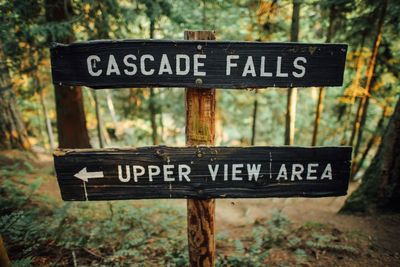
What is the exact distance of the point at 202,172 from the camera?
7.98ft

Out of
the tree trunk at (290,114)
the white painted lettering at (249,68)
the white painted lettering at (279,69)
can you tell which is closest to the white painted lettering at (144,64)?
the white painted lettering at (249,68)

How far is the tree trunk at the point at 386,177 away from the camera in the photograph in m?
4.96

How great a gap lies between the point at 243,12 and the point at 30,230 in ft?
34.4

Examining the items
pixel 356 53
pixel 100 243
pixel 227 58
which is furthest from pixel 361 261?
pixel 356 53

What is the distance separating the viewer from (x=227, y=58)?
7.64 feet

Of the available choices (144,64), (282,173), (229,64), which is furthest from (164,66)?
(282,173)

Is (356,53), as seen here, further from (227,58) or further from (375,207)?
(227,58)

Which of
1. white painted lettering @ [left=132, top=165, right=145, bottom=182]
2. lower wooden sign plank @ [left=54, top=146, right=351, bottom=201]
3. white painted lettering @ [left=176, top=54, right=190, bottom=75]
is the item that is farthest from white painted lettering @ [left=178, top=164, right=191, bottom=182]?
white painted lettering @ [left=176, top=54, right=190, bottom=75]

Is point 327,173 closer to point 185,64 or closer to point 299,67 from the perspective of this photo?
point 299,67

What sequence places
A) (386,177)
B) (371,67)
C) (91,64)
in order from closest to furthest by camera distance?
(91,64) < (386,177) < (371,67)

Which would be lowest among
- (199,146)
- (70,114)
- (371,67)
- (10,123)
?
(10,123)

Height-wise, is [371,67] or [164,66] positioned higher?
[164,66]

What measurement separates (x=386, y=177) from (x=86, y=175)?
536cm

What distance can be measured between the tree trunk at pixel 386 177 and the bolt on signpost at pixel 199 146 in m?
3.38
